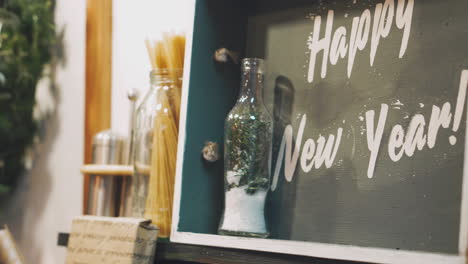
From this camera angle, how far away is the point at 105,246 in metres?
1.16

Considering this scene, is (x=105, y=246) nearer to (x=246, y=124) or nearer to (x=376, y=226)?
(x=246, y=124)

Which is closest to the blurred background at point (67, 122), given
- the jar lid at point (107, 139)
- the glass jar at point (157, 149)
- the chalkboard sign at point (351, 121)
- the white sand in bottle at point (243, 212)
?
the jar lid at point (107, 139)

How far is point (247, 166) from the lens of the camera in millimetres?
1176

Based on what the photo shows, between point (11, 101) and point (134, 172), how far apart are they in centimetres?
69

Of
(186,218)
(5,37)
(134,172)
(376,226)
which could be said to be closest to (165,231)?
(186,218)

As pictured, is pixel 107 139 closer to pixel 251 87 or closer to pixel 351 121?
pixel 251 87

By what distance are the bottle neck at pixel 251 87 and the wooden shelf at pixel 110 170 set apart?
36cm

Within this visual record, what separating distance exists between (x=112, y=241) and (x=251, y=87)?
41 cm

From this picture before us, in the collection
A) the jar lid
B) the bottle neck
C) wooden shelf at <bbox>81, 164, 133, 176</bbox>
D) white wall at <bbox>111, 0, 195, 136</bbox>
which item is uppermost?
white wall at <bbox>111, 0, 195, 136</bbox>

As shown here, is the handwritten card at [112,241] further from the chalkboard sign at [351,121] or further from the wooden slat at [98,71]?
the wooden slat at [98,71]

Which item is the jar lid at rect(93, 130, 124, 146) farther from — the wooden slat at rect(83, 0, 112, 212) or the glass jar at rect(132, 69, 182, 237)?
the wooden slat at rect(83, 0, 112, 212)

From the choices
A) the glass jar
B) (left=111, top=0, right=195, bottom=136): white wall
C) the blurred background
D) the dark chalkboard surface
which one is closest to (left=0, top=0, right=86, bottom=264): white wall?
the blurred background

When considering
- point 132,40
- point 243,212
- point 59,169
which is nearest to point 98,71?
point 132,40

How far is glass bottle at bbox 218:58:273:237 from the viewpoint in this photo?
1161mm
